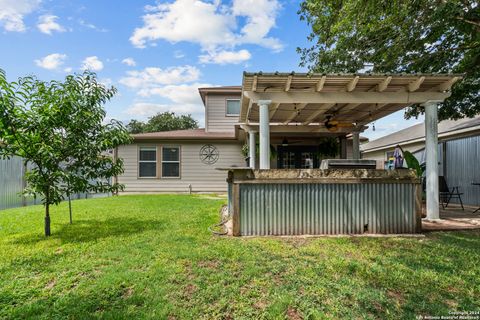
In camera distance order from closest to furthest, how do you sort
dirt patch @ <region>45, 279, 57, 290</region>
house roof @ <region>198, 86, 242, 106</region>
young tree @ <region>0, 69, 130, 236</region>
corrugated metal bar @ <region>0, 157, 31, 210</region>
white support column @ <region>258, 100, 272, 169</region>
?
dirt patch @ <region>45, 279, 57, 290</region> < young tree @ <region>0, 69, 130, 236</region> < white support column @ <region>258, 100, 272, 169</region> < corrugated metal bar @ <region>0, 157, 31, 210</region> < house roof @ <region>198, 86, 242, 106</region>

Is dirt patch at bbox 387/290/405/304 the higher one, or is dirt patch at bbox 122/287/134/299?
dirt patch at bbox 122/287/134/299

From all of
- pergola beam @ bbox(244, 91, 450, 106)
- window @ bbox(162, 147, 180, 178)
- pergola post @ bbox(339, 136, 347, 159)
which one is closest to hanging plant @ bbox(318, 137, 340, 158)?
pergola post @ bbox(339, 136, 347, 159)

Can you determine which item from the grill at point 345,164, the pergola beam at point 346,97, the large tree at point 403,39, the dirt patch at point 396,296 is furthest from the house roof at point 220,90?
the dirt patch at point 396,296

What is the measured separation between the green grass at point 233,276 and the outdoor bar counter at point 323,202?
406mm

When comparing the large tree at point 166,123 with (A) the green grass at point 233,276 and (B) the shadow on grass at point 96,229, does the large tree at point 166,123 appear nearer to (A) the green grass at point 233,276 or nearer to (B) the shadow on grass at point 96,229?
(B) the shadow on grass at point 96,229

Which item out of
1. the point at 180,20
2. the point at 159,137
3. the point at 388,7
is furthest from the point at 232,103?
the point at 388,7

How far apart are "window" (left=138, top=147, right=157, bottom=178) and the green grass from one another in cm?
834

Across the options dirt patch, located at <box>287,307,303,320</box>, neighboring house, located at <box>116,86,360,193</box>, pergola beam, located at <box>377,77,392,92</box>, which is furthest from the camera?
neighboring house, located at <box>116,86,360,193</box>

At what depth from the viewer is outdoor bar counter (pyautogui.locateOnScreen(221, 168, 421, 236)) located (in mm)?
4789

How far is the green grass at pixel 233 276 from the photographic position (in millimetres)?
2363

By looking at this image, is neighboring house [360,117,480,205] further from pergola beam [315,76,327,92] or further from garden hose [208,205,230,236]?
garden hose [208,205,230,236]

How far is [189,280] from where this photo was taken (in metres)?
2.89

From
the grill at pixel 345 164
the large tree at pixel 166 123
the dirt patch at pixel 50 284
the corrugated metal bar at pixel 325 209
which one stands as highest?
the large tree at pixel 166 123

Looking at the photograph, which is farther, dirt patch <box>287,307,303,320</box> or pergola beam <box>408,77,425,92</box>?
pergola beam <box>408,77,425,92</box>
